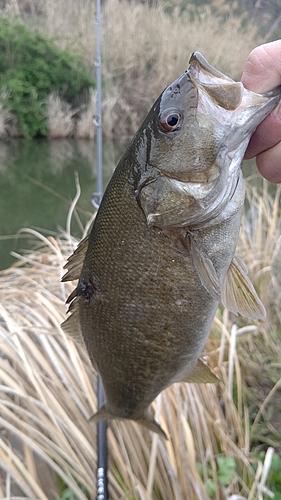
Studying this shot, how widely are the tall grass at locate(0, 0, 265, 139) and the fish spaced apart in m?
12.1

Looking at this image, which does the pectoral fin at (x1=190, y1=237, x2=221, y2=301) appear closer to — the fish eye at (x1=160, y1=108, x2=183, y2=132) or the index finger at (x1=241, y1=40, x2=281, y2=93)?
the fish eye at (x1=160, y1=108, x2=183, y2=132)

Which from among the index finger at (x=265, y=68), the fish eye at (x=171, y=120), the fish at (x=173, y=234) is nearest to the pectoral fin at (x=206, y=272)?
the fish at (x=173, y=234)

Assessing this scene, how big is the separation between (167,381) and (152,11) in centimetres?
1627

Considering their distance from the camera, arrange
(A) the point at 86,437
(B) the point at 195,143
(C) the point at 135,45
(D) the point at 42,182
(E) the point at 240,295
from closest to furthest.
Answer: (B) the point at 195,143
(E) the point at 240,295
(A) the point at 86,437
(D) the point at 42,182
(C) the point at 135,45

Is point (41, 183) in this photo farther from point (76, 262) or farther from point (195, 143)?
point (195, 143)

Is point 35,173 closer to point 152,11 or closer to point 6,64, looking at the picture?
point 6,64

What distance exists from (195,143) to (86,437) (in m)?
1.44

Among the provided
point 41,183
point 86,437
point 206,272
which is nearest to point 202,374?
point 206,272

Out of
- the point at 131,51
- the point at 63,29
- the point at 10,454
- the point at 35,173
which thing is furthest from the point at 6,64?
the point at 10,454

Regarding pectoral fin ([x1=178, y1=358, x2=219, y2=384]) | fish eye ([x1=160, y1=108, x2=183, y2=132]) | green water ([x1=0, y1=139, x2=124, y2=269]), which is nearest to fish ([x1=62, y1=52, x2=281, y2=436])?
fish eye ([x1=160, y1=108, x2=183, y2=132])

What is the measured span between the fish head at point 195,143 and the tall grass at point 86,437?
3.78ft

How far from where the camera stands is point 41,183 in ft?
30.1

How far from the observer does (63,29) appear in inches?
643

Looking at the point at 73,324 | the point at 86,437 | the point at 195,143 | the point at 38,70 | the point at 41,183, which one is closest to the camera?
the point at 195,143
